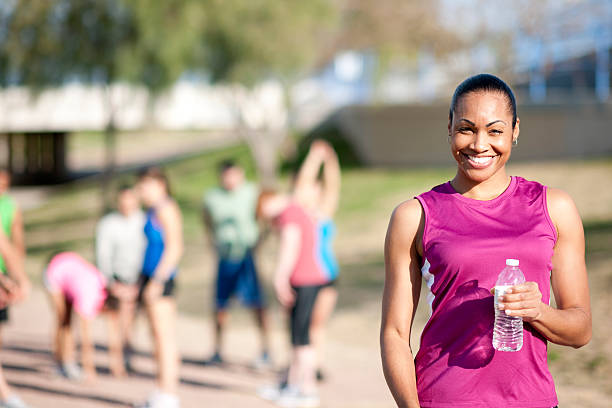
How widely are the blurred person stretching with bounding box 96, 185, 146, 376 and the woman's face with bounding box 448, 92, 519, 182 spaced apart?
5641 millimetres

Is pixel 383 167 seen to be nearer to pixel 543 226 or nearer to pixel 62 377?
pixel 62 377

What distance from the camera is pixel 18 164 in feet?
122

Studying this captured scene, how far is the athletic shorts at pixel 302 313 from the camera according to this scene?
21.1ft

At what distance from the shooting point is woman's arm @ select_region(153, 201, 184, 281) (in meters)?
6.10

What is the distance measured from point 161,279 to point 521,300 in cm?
435

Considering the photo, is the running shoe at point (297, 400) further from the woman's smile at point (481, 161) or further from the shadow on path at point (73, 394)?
the woman's smile at point (481, 161)

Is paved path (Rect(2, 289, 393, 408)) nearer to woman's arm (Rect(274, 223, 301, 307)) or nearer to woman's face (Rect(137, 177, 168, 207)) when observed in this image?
woman's arm (Rect(274, 223, 301, 307))

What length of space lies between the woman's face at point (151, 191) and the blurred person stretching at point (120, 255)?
138cm

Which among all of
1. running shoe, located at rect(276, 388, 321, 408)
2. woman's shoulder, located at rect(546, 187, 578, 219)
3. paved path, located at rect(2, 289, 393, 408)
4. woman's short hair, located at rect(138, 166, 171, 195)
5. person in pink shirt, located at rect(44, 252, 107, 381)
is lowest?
paved path, located at rect(2, 289, 393, 408)

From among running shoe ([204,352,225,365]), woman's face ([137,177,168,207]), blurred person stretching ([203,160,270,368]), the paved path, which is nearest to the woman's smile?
woman's face ([137,177,168,207])

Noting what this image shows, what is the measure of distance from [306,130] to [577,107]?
1262 centimetres

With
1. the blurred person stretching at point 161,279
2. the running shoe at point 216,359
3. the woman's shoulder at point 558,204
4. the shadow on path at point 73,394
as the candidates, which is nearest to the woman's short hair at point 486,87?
the woman's shoulder at point 558,204

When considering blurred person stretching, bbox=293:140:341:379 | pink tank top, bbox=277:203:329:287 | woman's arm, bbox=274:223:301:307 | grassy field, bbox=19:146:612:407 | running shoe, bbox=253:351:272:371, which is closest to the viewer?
woman's arm, bbox=274:223:301:307

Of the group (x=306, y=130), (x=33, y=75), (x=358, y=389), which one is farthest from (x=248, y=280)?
(x=306, y=130)
